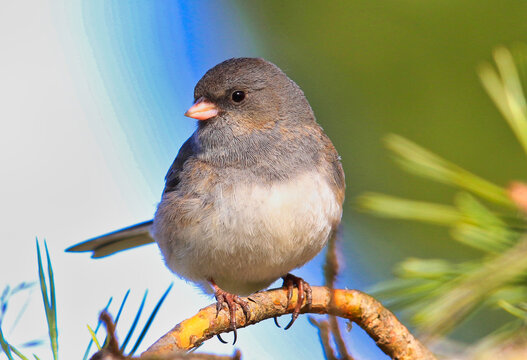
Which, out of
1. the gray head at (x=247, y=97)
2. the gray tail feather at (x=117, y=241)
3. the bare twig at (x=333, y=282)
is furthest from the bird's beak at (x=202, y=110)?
the bare twig at (x=333, y=282)

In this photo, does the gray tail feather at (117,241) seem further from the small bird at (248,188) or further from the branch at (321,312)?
the branch at (321,312)

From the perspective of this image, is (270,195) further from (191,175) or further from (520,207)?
(520,207)

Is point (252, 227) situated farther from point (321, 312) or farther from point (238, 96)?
point (238, 96)

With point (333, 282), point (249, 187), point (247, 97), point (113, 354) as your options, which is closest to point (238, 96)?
point (247, 97)

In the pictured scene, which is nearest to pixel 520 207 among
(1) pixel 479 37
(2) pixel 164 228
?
(1) pixel 479 37

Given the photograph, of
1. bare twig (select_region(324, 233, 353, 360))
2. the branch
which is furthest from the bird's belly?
bare twig (select_region(324, 233, 353, 360))
